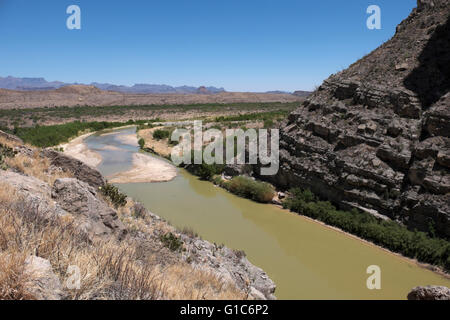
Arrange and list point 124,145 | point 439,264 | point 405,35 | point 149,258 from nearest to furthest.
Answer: point 149,258, point 439,264, point 405,35, point 124,145

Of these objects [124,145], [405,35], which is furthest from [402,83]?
[124,145]

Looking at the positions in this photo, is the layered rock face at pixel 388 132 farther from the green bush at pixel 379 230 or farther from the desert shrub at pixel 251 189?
the desert shrub at pixel 251 189

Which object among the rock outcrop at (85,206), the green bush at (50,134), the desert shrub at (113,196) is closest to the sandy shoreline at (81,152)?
the green bush at (50,134)

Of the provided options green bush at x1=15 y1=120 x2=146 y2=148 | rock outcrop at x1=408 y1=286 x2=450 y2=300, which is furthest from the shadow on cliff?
green bush at x1=15 y1=120 x2=146 y2=148

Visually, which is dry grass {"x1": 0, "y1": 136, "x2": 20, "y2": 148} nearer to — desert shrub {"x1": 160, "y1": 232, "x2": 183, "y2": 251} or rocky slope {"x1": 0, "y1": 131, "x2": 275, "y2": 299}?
rocky slope {"x1": 0, "y1": 131, "x2": 275, "y2": 299}

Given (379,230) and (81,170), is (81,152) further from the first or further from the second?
(379,230)
